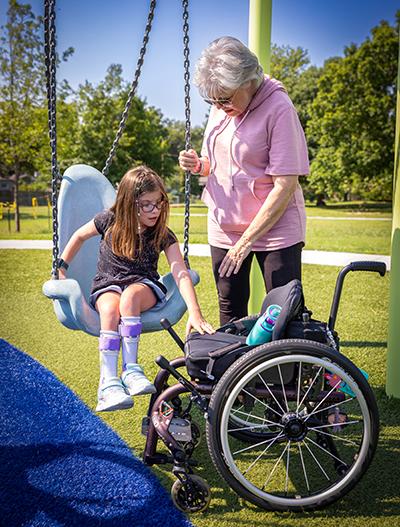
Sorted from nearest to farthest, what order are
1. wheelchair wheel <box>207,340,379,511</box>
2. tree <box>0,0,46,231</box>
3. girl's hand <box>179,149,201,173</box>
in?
wheelchair wheel <box>207,340,379,511</box> → girl's hand <box>179,149,201,173</box> → tree <box>0,0,46,231</box>

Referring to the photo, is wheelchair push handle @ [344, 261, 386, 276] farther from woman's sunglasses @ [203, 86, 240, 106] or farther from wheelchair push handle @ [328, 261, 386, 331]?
woman's sunglasses @ [203, 86, 240, 106]

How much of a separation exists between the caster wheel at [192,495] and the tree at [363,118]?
26.1 metres

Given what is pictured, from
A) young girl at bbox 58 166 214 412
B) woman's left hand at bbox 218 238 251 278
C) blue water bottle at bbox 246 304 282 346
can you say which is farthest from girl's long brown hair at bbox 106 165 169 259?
blue water bottle at bbox 246 304 282 346

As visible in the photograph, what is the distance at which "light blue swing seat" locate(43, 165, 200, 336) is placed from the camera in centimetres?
250

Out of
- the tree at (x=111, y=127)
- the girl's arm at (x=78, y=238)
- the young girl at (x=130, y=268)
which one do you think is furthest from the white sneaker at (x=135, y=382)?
the tree at (x=111, y=127)

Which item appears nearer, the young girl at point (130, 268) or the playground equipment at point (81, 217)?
the young girl at point (130, 268)

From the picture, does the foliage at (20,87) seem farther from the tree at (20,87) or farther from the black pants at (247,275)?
the black pants at (247,275)

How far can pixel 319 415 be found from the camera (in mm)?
Result: 2250

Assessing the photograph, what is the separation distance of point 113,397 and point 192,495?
18.1 inches

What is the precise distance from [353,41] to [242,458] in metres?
30.2

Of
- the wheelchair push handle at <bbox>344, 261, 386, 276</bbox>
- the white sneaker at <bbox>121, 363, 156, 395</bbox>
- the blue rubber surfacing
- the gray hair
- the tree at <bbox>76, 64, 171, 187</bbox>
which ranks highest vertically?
the tree at <bbox>76, 64, 171, 187</bbox>

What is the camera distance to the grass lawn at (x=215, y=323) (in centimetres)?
216

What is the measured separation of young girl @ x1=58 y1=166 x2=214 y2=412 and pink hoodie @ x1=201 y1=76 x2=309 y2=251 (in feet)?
0.82

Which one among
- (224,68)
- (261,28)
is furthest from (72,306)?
(261,28)
